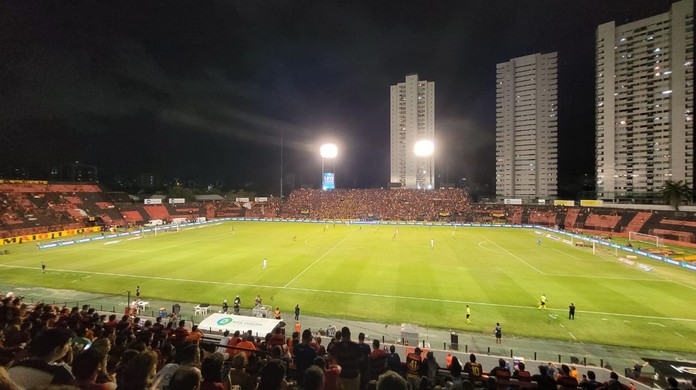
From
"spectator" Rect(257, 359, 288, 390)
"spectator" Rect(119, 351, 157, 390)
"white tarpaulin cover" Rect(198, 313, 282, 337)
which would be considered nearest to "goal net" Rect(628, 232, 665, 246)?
"white tarpaulin cover" Rect(198, 313, 282, 337)

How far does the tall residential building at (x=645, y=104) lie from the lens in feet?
240

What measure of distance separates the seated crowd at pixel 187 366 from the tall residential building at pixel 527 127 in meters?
104

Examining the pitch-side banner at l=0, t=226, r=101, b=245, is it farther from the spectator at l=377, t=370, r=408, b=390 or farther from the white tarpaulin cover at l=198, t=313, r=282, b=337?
the spectator at l=377, t=370, r=408, b=390

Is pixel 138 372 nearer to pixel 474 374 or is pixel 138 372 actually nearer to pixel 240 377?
pixel 240 377

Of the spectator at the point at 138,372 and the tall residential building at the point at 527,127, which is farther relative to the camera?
the tall residential building at the point at 527,127

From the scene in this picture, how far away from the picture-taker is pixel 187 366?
3.54 m

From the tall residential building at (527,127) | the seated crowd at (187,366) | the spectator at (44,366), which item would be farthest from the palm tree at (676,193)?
the spectator at (44,366)

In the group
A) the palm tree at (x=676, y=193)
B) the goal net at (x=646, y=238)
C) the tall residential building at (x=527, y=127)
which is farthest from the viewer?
the tall residential building at (x=527, y=127)

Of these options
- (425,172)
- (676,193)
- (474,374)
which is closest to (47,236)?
(474,374)

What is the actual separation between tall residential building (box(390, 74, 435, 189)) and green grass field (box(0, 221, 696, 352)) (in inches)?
2511

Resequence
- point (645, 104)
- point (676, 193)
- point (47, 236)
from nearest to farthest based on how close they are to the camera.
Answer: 1. point (47, 236)
2. point (676, 193)
3. point (645, 104)

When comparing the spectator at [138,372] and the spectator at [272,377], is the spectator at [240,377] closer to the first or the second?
the spectator at [272,377]

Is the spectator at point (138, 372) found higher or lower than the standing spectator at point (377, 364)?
higher

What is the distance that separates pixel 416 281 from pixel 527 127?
9598 cm
